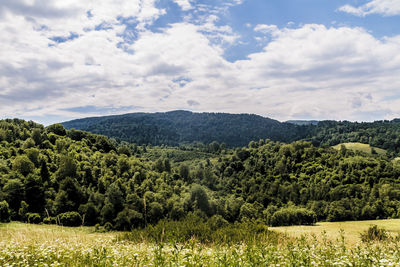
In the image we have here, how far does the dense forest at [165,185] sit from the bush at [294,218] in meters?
0.30

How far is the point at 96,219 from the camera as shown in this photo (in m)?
68.4

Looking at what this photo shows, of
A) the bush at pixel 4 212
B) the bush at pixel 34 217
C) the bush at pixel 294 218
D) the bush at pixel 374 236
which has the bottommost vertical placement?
the bush at pixel 294 218

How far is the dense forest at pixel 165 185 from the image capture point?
63.9 metres

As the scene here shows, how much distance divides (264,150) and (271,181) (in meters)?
30.0

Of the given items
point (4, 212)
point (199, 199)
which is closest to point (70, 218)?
point (4, 212)

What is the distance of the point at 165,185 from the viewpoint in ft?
320

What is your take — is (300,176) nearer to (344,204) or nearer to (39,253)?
(344,204)

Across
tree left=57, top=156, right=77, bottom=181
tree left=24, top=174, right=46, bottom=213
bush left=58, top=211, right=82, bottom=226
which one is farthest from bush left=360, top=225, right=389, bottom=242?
tree left=57, top=156, right=77, bottom=181

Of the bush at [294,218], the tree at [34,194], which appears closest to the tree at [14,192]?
the tree at [34,194]

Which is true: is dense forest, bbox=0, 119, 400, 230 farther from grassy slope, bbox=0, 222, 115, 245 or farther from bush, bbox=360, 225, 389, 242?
grassy slope, bbox=0, 222, 115, 245

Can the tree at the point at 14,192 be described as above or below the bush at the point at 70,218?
above

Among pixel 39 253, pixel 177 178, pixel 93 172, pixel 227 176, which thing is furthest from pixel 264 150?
pixel 39 253

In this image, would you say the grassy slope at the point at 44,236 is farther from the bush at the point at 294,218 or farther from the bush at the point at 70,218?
the bush at the point at 294,218

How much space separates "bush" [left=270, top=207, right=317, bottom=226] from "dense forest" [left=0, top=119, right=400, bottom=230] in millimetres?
300
